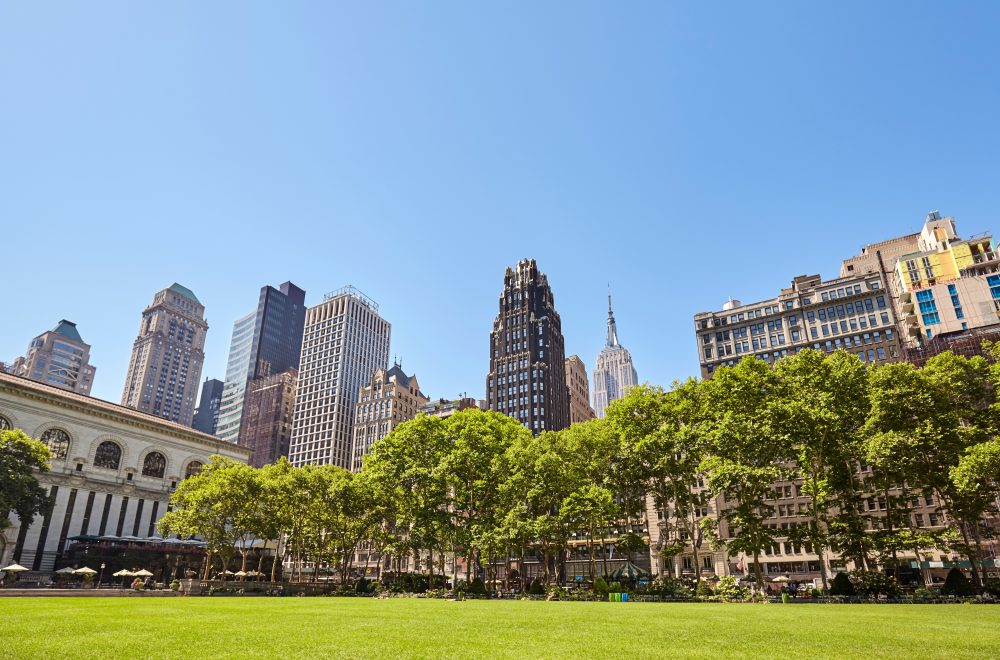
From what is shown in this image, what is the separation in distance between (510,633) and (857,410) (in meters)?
42.6

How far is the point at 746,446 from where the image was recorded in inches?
1880

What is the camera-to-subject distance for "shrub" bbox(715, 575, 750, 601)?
1729 inches

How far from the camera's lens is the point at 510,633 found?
20.1 meters

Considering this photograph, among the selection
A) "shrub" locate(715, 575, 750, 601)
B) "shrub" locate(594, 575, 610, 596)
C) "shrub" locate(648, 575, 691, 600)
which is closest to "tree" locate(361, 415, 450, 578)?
"shrub" locate(594, 575, 610, 596)

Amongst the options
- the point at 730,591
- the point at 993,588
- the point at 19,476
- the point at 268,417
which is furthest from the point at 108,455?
the point at 268,417

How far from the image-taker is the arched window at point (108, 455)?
276 feet

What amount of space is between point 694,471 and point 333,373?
14286 centimetres

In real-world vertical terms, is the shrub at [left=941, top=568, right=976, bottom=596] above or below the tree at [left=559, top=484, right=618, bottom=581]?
below

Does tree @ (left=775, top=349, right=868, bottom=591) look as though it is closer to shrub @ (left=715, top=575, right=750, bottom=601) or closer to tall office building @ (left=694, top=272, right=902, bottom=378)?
shrub @ (left=715, top=575, right=750, bottom=601)

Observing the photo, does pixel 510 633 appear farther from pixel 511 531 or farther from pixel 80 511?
pixel 80 511

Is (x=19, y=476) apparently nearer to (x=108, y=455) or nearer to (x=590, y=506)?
(x=108, y=455)

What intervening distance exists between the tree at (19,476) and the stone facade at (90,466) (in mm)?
7371

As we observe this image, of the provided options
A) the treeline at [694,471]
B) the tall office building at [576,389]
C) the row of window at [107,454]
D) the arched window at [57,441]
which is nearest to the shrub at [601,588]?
the treeline at [694,471]

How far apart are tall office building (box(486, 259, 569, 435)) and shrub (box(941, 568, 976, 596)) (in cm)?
9368
